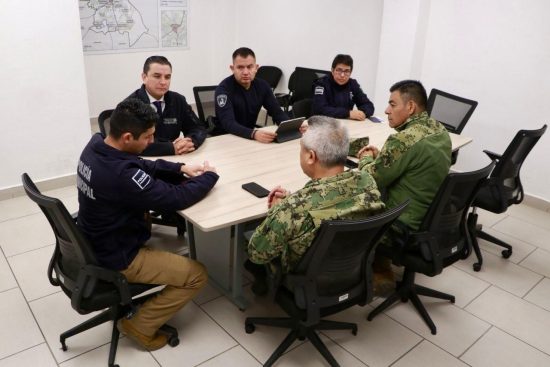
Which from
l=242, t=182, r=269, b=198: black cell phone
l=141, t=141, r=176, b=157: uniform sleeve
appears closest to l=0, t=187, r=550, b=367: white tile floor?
l=242, t=182, r=269, b=198: black cell phone

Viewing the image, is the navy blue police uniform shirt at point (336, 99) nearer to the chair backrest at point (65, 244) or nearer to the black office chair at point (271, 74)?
the black office chair at point (271, 74)

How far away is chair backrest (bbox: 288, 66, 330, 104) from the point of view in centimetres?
534

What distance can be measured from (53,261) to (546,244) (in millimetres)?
3551

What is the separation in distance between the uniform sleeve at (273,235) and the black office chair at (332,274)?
104 mm

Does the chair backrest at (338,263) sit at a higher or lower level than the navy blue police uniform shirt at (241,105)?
lower

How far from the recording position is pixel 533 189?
4266mm

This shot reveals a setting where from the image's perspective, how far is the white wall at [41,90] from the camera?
3.50 metres

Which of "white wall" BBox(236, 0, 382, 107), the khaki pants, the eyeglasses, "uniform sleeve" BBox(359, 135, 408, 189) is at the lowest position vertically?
the khaki pants

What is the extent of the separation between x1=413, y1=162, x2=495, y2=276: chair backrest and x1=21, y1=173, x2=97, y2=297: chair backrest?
1.60 m

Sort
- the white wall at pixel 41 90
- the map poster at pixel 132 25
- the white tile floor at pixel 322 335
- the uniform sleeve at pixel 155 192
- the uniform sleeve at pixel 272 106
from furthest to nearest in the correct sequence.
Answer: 1. the map poster at pixel 132 25
2. the uniform sleeve at pixel 272 106
3. the white wall at pixel 41 90
4. the white tile floor at pixel 322 335
5. the uniform sleeve at pixel 155 192

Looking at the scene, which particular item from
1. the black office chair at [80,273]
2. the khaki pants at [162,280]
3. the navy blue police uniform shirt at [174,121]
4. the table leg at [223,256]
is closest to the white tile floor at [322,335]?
the table leg at [223,256]

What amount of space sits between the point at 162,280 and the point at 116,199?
46cm

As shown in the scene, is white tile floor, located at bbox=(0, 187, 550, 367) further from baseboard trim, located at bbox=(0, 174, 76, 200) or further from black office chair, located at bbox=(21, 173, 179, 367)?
baseboard trim, located at bbox=(0, 174, 76, 200)

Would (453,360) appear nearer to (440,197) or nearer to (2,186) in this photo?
(440,197)
